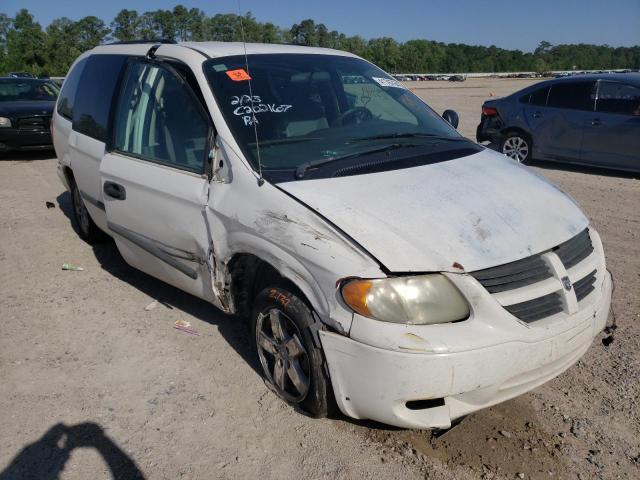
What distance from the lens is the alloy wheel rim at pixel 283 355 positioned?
2957 mm

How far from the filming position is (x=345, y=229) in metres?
2.67

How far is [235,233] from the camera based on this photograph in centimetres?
316

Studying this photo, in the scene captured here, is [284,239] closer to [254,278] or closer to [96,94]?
[254,278]

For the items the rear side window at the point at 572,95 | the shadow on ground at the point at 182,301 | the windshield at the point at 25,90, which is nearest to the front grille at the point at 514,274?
the shadow on ground at the point at 182,301

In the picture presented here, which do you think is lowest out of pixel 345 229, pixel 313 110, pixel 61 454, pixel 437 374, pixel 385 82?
pixel 61 454

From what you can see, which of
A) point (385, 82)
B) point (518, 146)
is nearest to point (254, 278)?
point (385, 82)

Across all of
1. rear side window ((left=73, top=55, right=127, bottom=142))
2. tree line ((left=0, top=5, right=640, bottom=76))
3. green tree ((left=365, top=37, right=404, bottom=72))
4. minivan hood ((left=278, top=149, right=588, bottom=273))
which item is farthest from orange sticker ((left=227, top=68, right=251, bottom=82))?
green tree ((left=365, top=37, right=404, bottom=72))

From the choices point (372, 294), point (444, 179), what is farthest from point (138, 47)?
point (372, 294)

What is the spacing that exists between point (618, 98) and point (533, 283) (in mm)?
7533

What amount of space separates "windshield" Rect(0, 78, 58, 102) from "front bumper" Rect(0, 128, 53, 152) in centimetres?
134

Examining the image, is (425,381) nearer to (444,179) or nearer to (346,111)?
(444,179)

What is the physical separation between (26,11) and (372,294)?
114 metres

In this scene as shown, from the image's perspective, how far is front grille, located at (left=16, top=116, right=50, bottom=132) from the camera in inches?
440

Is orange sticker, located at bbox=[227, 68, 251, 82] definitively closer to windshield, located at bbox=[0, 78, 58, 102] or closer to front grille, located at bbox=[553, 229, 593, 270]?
front grille, located at bbox=[553, 229, 593, 270]
